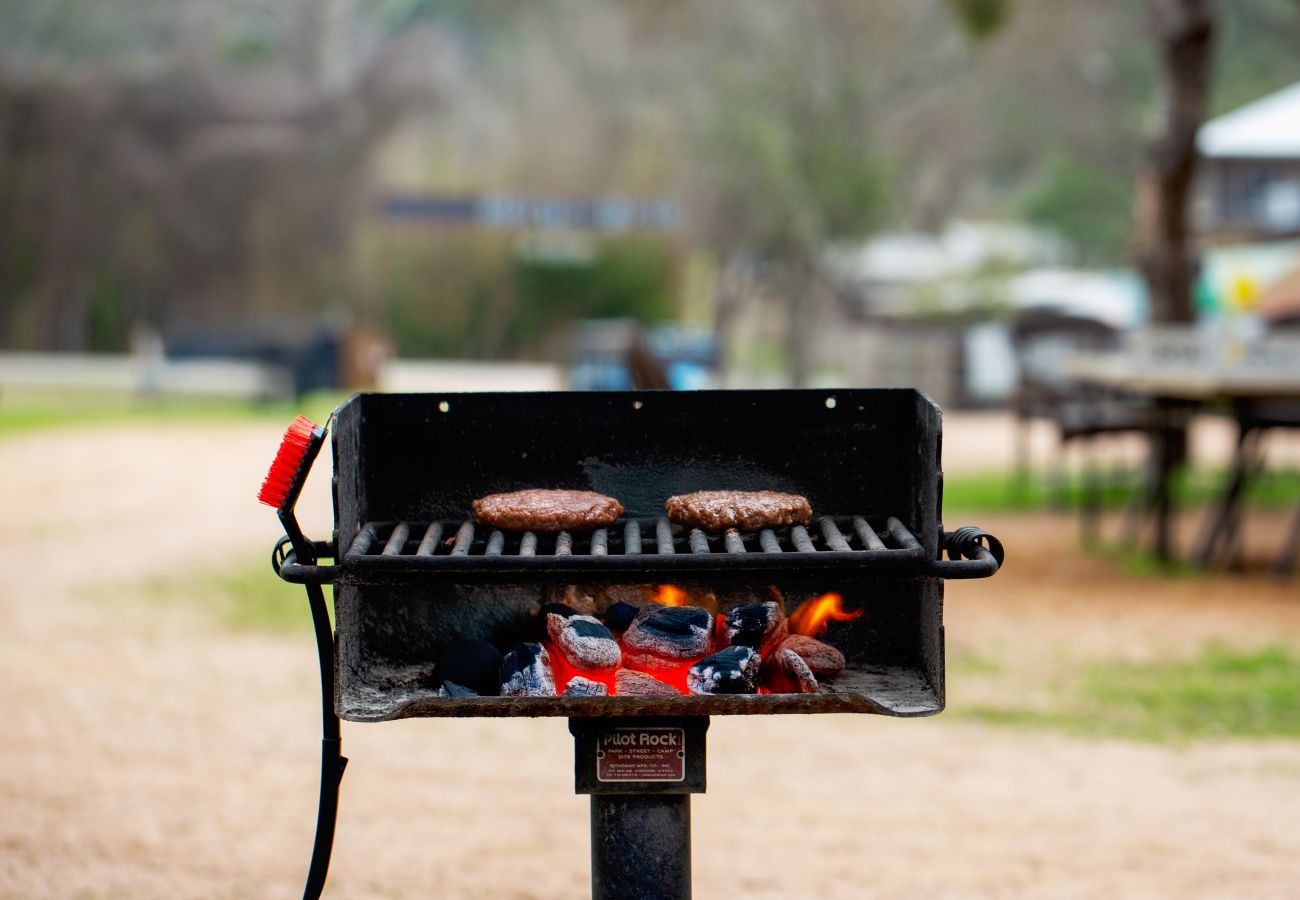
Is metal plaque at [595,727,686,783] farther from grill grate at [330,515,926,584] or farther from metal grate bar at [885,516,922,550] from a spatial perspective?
metal grate bar at [885,516,922,550]

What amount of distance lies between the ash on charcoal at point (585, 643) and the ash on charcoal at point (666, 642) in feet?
0.09

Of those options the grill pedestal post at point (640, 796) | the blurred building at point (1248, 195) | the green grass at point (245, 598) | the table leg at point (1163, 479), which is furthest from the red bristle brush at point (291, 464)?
the blurred building at point (1248, 195)

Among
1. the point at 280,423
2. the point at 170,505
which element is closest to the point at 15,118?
the point at 280,423

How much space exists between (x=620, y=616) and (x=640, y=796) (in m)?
0.31

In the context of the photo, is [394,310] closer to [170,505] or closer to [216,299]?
[216,299]

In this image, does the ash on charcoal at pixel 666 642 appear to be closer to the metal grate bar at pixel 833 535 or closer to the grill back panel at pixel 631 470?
the grill back panel at pixel 631 470

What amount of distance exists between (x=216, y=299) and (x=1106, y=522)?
1737 centimetres

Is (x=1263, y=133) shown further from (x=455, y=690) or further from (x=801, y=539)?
(x=455, y=690)

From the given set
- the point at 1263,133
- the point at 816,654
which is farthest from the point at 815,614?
the point at 1263,133

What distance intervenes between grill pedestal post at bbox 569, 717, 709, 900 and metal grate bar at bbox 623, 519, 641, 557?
0.28 m

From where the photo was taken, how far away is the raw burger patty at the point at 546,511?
8.86 feet

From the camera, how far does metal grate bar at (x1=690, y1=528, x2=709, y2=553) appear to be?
2492 millimetres

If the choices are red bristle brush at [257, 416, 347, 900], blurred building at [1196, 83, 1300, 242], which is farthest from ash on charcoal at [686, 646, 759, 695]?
blurred building at [1196, 83, 1300, 242]

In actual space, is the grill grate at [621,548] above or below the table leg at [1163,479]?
above
